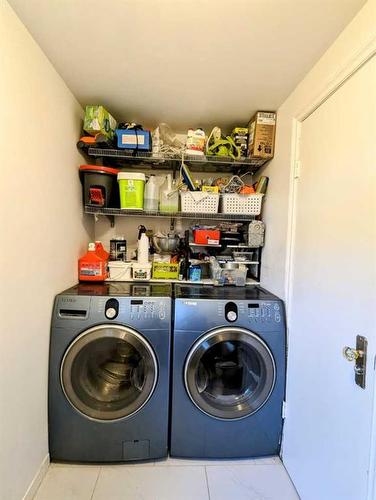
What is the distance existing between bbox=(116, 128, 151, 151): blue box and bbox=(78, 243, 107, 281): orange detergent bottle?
82 cm

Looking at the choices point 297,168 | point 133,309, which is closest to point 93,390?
point 133,309

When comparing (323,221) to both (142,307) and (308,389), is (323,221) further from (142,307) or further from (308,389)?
(142,307)

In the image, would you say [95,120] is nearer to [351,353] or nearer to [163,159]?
[163,159]

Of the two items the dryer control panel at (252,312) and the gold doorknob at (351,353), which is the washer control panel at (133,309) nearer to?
the dryer control panel at (252,312)

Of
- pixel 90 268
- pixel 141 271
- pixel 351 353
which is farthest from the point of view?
pixel 141 271

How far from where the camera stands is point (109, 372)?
5.34 ft

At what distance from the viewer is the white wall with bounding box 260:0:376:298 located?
102cm

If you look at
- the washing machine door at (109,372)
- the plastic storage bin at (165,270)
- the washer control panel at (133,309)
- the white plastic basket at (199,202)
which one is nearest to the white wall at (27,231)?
the washing machine door at (109,372)

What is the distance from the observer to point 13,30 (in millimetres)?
1060

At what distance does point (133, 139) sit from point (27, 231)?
94 centimetres

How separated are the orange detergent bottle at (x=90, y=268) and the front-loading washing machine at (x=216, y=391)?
2.13 feet

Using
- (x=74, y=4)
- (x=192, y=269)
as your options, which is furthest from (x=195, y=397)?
(x=74, y=4)

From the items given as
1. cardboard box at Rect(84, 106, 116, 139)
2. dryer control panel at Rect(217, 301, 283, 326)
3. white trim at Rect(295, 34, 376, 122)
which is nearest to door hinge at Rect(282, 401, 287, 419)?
dryer control panel at Rect(217, 301, 283, 326)

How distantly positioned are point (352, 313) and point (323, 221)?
44 centimetres
